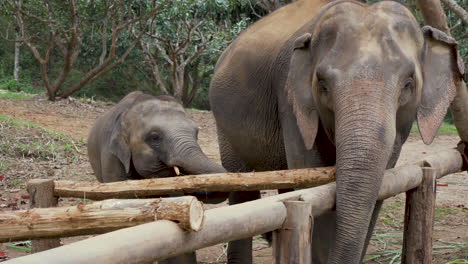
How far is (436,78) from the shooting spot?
15.1 ft

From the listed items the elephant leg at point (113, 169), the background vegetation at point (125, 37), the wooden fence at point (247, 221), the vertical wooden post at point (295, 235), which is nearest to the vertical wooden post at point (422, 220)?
the wooden fence at point (247, 221)

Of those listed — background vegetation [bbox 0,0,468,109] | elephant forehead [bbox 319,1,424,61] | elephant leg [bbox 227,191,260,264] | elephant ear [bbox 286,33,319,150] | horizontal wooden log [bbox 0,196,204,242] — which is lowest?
elephant leg [bbox 227,191,260,264]

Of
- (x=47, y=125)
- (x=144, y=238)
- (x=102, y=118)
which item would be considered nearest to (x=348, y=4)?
(x=144, y=238)

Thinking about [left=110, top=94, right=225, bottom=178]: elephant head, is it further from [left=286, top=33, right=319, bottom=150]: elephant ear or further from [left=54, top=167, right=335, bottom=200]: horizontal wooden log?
[left=54, top=167, right=335, bottom=200]: horizontal wooden log

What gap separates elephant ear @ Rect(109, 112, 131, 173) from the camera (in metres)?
6.23

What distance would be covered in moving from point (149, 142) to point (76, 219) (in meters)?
3.32

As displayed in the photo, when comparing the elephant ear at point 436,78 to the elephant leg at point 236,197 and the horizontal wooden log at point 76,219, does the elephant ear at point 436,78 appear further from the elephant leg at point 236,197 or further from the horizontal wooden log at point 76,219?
the horizontal wooden log at point 76,219

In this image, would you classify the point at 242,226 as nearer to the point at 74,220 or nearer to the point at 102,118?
the point at 74,220

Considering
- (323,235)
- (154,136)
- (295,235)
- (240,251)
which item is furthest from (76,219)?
(154,136)

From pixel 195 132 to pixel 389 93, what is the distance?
260cm

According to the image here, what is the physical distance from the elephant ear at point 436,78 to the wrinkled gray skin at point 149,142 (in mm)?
2015

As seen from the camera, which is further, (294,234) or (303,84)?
(303,84)

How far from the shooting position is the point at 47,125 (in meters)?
12.3

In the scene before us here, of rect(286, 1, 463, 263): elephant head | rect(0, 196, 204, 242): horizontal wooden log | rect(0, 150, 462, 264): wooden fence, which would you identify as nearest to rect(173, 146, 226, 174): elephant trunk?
rect(286, 1, 463, 263): elephant head
